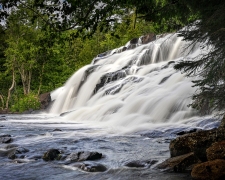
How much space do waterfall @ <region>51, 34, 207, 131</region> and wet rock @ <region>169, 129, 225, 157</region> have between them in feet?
6.58

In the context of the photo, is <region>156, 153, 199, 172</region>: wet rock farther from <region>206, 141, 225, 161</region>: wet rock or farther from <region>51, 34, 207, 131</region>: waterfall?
<region>51, 34, 207, 131</region>: waterfall

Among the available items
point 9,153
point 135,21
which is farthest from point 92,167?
point 135,21

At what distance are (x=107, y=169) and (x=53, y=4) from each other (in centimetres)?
349

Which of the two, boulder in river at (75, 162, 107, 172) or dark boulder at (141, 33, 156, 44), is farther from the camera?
dark boulder at (141, 33, 156, 44)

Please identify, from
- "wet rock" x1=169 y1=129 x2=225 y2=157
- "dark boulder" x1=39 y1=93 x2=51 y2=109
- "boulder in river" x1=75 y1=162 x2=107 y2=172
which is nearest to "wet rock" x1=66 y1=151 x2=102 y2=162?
"boulder in river" x1=75 y1=162 x2=107 y2=172

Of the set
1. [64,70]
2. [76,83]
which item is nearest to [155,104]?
[76,83]

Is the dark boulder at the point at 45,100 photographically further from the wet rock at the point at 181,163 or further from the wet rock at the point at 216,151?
the wet rock at the point at 216,151

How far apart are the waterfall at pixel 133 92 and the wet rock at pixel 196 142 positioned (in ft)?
6.58

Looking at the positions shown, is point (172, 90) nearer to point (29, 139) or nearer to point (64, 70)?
point (29, 139)

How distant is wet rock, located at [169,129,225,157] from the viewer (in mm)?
6566

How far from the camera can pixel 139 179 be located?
6.18 m

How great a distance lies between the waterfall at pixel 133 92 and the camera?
1432cm

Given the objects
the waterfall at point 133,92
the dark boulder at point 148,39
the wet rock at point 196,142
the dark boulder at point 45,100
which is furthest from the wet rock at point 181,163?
the dark boulder at point 148,39

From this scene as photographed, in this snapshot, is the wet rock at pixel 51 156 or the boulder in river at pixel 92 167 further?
the wet rock at pixel 51 156
